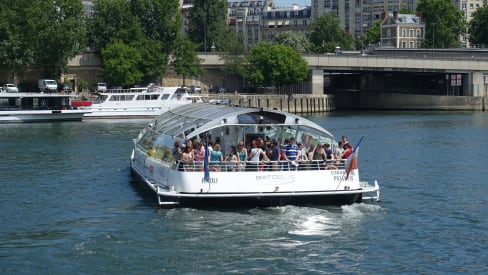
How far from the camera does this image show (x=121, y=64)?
12075 centimetres

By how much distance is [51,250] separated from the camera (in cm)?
3009

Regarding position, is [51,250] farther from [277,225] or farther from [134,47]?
[134,47]

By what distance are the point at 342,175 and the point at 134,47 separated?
308ft

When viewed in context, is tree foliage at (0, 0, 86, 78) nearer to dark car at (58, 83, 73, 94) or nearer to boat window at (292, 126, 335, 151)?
dark car at (58, 83, 73, 94)

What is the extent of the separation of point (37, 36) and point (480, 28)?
8678 cm

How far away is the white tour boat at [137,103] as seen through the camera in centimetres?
10200

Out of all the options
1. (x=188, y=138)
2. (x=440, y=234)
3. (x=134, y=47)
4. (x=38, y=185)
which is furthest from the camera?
(x=134, y=47)

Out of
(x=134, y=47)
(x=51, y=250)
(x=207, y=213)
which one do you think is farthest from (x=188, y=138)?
(x=134, y=47)

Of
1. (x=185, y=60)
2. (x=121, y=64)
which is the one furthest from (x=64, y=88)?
(x=185, y=60)

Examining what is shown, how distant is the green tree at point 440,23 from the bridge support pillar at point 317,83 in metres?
47.2

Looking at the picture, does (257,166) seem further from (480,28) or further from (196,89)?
(480,28)

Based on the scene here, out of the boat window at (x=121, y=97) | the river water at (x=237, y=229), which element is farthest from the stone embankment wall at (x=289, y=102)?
the river water at (x=237, y=229)

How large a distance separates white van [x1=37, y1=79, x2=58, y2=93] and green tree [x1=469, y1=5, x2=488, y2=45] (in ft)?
280

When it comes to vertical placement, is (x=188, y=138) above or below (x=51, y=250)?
above
